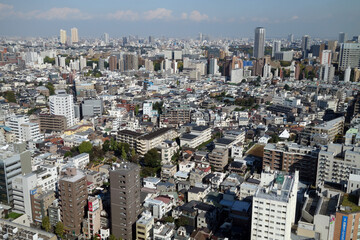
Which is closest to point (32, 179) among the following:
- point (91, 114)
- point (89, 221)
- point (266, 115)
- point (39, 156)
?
point (89, 221)

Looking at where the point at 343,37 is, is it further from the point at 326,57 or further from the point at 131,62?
the point at 131,62

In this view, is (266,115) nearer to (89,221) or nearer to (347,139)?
(347,139)

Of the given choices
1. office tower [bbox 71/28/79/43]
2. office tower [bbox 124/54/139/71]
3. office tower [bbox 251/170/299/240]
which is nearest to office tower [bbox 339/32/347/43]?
office tower [bbox 124/54/139/71]

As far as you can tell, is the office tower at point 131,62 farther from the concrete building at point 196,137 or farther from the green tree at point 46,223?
the green tree at point 46,223

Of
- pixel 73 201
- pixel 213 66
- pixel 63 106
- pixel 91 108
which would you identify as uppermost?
pixel 213 66

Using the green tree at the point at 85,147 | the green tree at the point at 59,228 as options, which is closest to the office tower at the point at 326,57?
the green tree at the point at 85,147

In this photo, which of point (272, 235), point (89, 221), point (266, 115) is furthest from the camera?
point (266, 115)

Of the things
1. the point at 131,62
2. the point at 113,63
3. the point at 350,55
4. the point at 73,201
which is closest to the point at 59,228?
the point at 73,201
